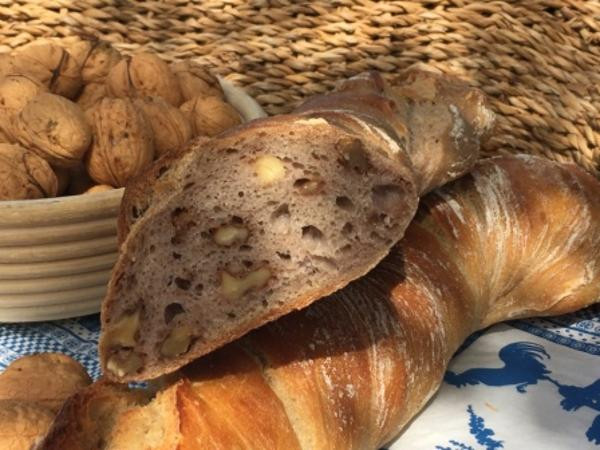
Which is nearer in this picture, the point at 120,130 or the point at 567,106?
the point at 120,130

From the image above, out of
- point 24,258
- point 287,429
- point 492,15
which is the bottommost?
point 24,258

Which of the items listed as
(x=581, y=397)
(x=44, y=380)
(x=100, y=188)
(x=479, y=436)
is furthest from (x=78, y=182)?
(x=581, y=397)

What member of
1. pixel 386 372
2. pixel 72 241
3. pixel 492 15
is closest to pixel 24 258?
pixel 72 241

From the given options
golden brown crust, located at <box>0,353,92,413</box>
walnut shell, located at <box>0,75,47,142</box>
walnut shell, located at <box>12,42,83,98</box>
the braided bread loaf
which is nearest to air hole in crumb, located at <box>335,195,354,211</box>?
the braided bread loaf

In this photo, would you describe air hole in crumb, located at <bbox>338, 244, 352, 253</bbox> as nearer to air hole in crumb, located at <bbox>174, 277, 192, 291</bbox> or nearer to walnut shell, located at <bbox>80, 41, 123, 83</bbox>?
air hole in crumb, located at <bbox>174, 277, 192, 291</bbox>

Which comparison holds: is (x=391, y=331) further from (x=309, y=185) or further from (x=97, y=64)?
(x=97, y=64)

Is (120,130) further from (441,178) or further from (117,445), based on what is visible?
(117,445)
